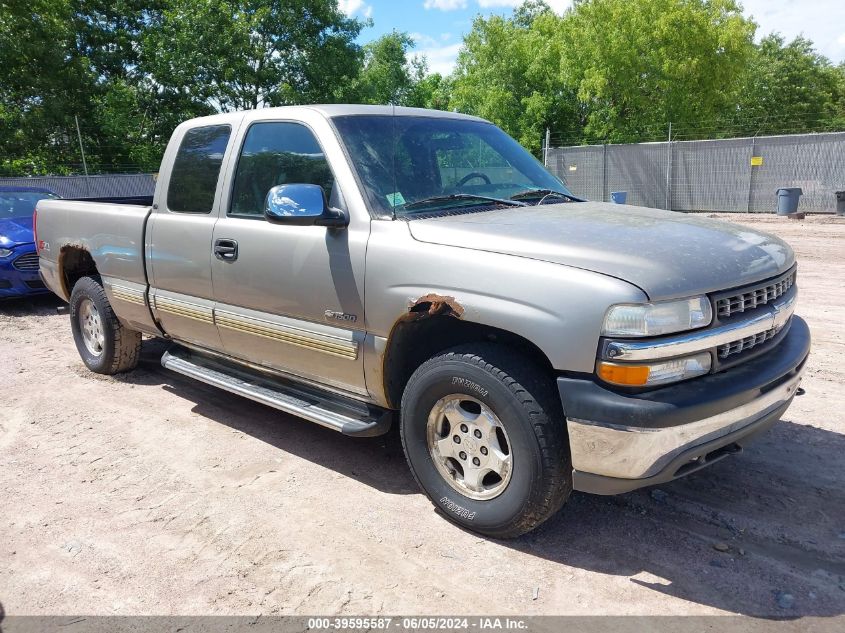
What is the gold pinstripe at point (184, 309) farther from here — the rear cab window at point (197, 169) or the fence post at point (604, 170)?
the fence post at point (604, 170)

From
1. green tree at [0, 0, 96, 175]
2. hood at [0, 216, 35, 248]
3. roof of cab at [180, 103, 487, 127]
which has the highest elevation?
green tree at [0, 0, 96, 175]

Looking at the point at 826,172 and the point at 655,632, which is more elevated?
the point at 826,172

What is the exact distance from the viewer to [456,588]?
283 centimetres

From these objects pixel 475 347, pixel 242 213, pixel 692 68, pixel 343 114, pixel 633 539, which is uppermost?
pixel 692 68

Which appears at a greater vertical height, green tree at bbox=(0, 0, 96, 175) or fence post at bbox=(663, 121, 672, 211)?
green tree at bbox=(0, 0, 96, 175)

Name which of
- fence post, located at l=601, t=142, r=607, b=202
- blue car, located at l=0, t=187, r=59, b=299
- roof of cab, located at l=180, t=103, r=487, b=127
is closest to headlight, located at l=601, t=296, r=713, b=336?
roof of cab, located at l=180, t=103, r=487, b=127

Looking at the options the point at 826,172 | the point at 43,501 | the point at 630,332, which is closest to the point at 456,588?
the point at 630,332

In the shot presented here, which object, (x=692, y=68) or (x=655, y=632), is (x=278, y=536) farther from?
(x=692, y=68)

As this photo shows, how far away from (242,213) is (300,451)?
5.12ft

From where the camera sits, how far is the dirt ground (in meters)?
2.78

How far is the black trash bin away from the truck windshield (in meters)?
17.6

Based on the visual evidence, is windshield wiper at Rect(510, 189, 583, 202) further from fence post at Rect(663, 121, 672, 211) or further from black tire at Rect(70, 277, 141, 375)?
fence post at Rect(663, 121, 672, 211)

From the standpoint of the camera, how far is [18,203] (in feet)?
33.5

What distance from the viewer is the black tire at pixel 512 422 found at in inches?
111
